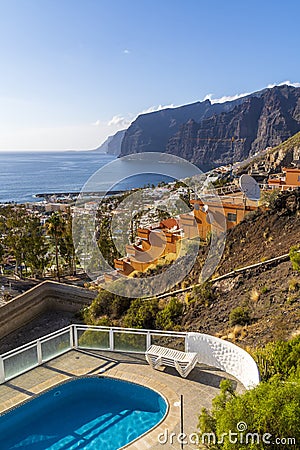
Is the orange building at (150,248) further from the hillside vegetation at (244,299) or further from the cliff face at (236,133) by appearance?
the cliff face at (236,133)

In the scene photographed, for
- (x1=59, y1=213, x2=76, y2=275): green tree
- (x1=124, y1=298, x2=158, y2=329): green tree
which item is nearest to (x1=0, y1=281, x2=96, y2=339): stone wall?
(x1=124, y1=298, x2=158, y2=329): green tree

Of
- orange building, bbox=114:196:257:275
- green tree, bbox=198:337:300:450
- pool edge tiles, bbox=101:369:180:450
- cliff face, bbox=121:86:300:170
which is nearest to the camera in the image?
green tree, bbox=198:337:300:450

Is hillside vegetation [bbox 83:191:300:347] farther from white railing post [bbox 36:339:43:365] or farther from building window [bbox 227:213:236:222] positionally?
white railing post [bbox 36:339:43:365]

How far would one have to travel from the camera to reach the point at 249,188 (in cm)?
1509

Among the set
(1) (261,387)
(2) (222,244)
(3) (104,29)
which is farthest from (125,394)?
(3) (104,29)

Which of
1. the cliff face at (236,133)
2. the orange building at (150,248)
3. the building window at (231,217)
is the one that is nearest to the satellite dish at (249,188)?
the building window at (231,217)

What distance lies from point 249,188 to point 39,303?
940cm

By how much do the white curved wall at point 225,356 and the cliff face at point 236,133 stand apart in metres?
103

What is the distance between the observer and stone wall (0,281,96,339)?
13.1 meters

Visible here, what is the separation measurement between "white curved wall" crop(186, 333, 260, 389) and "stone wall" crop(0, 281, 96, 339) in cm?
754

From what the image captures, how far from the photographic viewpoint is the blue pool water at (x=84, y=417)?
209 inches

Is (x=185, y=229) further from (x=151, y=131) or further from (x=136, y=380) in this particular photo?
(x=151, y=131)

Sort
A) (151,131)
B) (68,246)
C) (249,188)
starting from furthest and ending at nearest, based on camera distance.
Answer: (151,131)
(68,246)
(249,188)

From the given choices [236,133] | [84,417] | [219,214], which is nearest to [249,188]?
[219,214]
